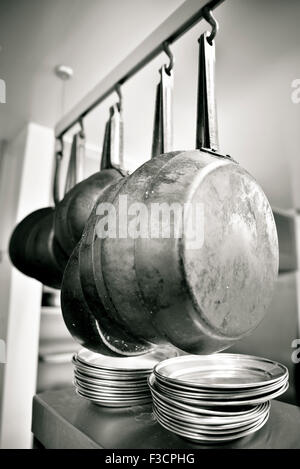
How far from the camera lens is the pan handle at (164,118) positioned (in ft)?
2.40

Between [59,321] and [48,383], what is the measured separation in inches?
13.9

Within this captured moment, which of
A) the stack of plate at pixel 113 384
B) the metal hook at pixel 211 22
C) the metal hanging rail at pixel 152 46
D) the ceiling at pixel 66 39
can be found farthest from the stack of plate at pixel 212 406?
the ceiling at pixel 66 39

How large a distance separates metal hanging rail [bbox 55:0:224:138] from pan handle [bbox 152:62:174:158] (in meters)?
0.11

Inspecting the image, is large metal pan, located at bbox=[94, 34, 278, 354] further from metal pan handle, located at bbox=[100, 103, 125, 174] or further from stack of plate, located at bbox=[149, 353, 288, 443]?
metal pan handle, located at bbox=[100, 103, 125, 174]

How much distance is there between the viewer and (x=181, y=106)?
1697mm

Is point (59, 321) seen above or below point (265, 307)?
below

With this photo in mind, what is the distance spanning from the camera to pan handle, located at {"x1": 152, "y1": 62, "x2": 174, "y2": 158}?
73cm

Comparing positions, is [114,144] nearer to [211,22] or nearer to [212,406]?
[211,22]

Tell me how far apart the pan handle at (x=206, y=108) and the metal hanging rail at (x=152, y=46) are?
0.47ft

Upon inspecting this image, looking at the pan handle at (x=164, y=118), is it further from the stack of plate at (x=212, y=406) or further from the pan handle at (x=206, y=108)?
the stack of plate at (x=212, y=406)

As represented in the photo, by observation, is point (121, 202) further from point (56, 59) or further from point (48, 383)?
point (48, 383)

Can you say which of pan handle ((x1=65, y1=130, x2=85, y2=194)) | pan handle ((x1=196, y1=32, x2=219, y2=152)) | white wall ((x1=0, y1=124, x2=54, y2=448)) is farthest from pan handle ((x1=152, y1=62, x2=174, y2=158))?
white wall ((x1=0, y1=124, x2=54, y2=448))

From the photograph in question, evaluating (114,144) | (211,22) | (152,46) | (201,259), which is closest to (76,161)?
(114,144)
